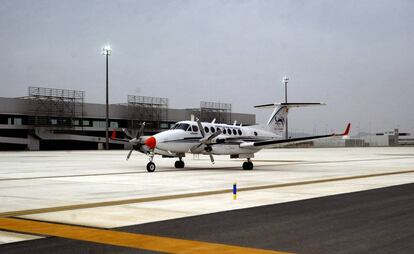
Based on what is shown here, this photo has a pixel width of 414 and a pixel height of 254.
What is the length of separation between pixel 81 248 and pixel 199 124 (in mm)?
20761

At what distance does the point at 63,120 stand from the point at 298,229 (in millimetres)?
96043

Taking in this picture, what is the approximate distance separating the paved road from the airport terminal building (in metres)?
87.1

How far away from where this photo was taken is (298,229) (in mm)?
10094

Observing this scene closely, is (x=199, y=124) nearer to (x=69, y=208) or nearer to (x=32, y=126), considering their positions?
(x=69, y=208)

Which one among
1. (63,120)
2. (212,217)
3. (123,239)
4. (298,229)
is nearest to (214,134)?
(212,217)

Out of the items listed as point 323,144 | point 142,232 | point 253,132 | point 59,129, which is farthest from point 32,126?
point 142,232

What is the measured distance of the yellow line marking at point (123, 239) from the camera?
835 centimetres

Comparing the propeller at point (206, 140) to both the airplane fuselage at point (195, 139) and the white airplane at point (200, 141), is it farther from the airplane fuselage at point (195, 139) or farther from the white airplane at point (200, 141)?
the airplane fuselage at point (195, 139)

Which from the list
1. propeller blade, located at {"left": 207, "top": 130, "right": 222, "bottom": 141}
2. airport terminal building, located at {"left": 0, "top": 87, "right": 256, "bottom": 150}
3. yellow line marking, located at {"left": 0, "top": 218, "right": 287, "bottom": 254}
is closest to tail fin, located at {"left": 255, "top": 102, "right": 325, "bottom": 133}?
propeller blade, located at {"left": 207, "top": 130, "right": 222, "bottom": 141}

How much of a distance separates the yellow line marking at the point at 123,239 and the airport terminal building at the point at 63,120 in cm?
8626

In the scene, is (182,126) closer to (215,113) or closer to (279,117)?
(279,117)

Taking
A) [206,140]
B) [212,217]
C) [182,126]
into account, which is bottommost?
[212,217]

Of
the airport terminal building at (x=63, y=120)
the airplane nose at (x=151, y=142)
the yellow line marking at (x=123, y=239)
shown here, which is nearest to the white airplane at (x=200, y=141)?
the airplane nose at (x=151, y=142)

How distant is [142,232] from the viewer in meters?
9.85
